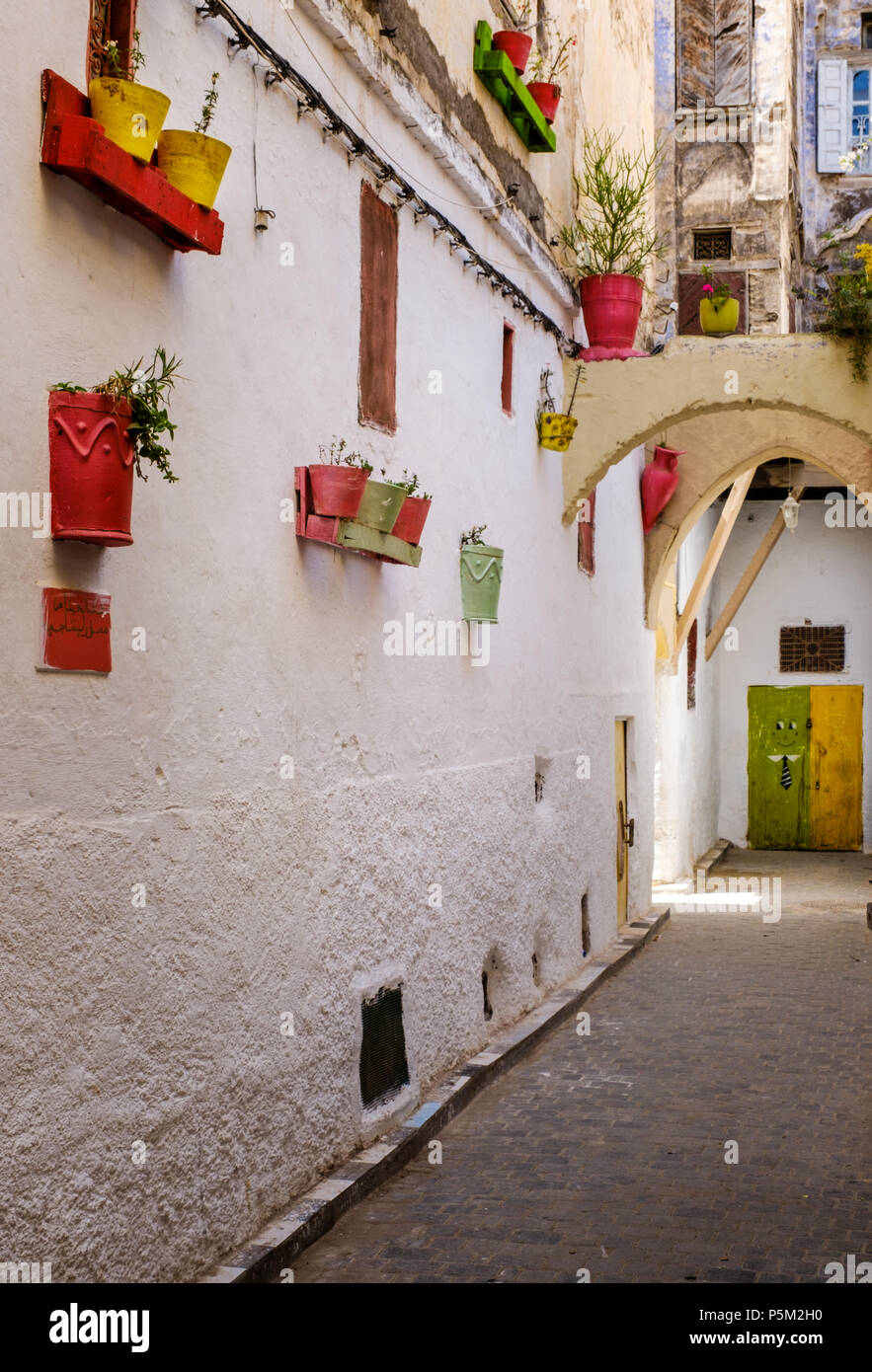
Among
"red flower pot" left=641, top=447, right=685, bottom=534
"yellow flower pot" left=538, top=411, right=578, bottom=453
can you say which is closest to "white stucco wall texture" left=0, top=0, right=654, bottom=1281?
"yellow flower pot" left=538, top=411, right=578, bottom=453

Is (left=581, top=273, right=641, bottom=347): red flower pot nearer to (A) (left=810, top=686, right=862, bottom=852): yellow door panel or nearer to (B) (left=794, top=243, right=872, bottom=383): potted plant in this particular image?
(B) (left=794, top=243, right=872, bottom=383): potted plant

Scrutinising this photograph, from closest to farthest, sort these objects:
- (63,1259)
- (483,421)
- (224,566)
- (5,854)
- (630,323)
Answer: (5,854)
(63,1259)
(224,566)
(483,421)
(630,323)

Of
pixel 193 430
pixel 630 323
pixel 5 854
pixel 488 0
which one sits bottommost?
pixel 5 854

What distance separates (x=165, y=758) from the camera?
4.14m

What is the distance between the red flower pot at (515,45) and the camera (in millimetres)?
7855

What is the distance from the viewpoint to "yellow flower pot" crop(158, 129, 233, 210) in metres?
3.92

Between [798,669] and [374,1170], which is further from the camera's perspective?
[798,669]

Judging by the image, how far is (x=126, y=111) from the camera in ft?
11.9

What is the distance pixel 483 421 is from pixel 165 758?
4.08 m

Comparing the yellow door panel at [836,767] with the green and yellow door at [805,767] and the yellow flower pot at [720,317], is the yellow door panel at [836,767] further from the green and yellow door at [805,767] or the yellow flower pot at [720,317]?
the yellow flower pot at [720,317]

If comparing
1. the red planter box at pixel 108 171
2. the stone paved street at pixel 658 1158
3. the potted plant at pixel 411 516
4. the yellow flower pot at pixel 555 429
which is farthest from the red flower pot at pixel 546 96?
the stone paved street at pixel 658 1158

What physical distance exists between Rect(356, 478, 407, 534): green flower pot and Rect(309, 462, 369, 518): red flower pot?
0.55ft

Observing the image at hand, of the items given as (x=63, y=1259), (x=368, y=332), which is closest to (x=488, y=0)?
(x=368, y=332)
